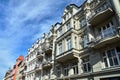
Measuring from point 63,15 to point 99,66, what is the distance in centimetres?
1401

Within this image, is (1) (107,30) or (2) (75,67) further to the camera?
(2) (75,67)

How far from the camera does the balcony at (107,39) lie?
1279 cm

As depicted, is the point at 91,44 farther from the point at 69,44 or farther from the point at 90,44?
the point at 69,44

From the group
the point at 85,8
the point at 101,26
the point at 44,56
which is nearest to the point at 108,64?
the point at 101,26

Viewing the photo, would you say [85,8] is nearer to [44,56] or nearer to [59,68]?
[59,68]

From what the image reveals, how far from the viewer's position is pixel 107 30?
14758 millimetres

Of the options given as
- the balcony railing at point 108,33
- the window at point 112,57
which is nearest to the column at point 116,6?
the balcony railing at point 108,33

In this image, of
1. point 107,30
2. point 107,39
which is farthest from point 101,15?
point 107,39

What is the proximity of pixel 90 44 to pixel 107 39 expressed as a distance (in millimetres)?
2842

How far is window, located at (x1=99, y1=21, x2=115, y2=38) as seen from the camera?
14128mm

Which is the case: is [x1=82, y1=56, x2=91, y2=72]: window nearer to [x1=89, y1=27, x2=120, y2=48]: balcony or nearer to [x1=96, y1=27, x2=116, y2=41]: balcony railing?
[x1=89, y1=27, x2=120, y2=48]: balcony

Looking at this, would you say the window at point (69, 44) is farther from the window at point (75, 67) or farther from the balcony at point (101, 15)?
the balcony at point (101, 15)

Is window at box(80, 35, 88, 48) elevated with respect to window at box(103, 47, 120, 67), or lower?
elevated

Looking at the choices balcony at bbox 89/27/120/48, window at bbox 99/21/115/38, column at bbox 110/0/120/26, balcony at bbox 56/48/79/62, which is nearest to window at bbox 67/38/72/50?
balcony at bbox 56/48/79/62
